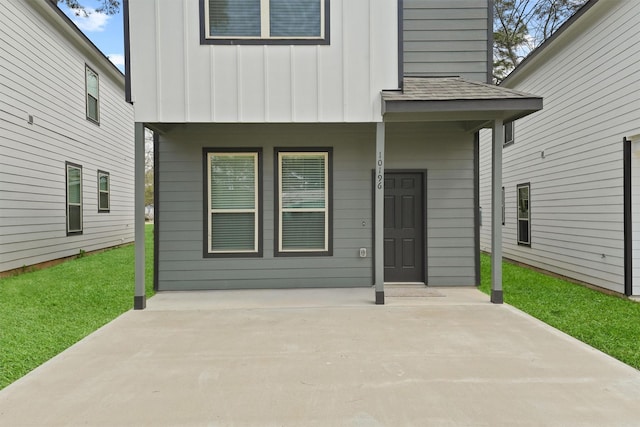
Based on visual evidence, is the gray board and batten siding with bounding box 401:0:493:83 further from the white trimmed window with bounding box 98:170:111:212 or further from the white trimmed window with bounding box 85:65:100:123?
the white trimmed window with bounding box 98:170:111:212

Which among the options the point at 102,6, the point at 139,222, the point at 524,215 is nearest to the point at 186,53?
the point at 139,222

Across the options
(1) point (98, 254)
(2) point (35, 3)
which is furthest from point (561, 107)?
(1) point (98, 254)

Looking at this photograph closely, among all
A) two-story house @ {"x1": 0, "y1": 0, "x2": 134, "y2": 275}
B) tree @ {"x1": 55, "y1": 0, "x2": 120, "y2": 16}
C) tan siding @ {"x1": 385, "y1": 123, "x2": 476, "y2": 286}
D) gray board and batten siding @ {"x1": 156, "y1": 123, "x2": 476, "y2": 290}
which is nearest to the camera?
gray board and batten siding @ {"x1": 156, "y1": 123, "x2": 476, "y2": 290}

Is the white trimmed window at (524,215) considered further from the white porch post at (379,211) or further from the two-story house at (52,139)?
the two-story house at (52,139)

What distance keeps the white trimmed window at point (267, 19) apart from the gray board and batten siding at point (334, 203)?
141 centimetres

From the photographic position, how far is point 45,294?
238 inches

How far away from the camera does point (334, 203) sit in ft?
21.2

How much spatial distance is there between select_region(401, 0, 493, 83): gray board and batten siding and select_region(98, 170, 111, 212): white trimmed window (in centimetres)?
931

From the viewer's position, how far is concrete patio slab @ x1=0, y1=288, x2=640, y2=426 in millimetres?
2590

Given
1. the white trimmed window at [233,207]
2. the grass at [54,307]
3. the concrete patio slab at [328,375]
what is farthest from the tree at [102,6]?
the concrete patio slab at [328,375]

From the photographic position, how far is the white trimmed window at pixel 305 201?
21.2 ft

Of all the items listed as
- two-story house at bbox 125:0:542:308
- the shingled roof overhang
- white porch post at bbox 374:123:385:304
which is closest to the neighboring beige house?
two-story house at bbox 125:0:542:308

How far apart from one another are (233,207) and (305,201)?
1.16m

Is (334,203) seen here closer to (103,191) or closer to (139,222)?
(139,222)
